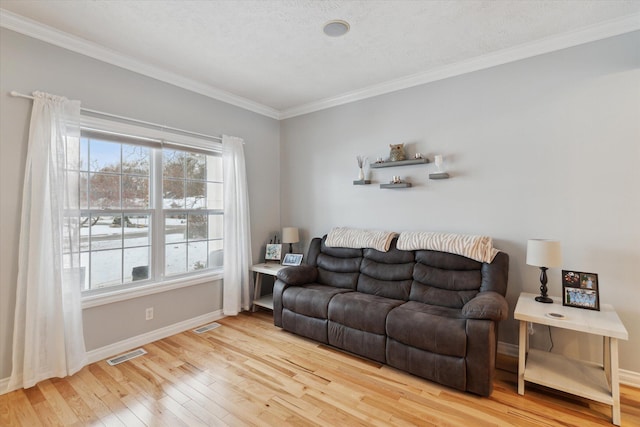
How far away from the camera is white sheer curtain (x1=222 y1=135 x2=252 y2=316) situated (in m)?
3.69

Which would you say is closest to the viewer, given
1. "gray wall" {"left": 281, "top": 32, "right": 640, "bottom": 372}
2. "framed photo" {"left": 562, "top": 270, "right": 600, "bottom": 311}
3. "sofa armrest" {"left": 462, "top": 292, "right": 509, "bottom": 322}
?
"sofa armrest" {"left": 462, "top": 292, "right": 509, "bottom": 322}

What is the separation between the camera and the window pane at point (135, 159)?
2.95 metres

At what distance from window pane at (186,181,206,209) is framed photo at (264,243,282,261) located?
1.07m

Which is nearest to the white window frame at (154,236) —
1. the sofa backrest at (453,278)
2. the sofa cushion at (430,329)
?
the sofa cushion at (430,329)

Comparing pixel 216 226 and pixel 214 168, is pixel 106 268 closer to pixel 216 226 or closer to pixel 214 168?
pixel 216 226

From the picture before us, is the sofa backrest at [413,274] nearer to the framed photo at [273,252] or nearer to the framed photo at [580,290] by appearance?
the framed photo at [580,290]

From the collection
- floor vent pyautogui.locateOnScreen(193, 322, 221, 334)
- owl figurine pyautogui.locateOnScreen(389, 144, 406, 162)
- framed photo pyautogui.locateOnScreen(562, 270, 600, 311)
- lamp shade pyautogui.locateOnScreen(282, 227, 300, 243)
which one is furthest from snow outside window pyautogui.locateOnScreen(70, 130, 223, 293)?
framed photo pyautogui.locateOnScreen(562, 270, 600, 311)

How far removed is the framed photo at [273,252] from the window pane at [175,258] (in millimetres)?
1091

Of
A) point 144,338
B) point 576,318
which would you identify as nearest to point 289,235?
point 144,338

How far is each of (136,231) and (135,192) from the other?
0.39 metres

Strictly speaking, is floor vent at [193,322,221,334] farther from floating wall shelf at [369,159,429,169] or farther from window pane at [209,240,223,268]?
floating wall shelf at [369,159,429,169]

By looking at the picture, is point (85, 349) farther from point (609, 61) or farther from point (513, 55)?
point (609, 61)

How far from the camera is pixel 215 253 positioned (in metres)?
3.79

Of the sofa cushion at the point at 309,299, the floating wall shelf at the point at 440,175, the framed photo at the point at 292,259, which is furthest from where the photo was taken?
the framed photo at the point at 292,259
